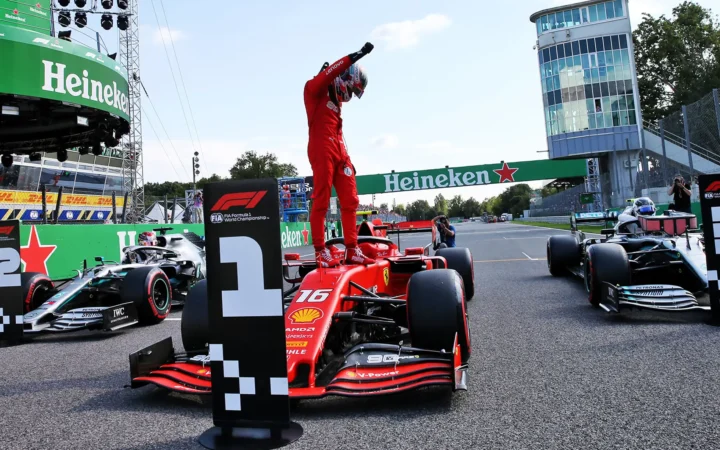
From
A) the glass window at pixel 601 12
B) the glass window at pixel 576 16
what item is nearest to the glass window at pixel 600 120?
the glass window at pixel 576 16

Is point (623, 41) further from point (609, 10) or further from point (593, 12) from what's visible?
point (593, 12)

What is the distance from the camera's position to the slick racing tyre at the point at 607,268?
6082 mm

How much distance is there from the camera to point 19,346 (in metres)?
6.07

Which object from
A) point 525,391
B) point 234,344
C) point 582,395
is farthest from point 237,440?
point 582,395

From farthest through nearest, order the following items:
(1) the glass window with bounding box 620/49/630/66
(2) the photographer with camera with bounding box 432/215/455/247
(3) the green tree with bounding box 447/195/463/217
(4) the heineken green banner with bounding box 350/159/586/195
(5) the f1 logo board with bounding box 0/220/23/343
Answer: (3) the green tree with bounding box 447/195/463/217 → (1) the glass window with bounding box 620/49/630/66 → (4) the heineken green banner with bounding box 350/159/586/195 → (2) the photographer with camera with bounding box 432/215/455/247 → (5) the f1 logo board with bounding box 0/220/23/343

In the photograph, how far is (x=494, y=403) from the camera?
10.6 feet

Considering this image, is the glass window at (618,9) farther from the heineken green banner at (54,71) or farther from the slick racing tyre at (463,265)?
the slick racing tyre at (463,265)

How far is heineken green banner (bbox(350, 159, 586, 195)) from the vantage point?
141 ft

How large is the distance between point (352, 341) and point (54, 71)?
10.1m

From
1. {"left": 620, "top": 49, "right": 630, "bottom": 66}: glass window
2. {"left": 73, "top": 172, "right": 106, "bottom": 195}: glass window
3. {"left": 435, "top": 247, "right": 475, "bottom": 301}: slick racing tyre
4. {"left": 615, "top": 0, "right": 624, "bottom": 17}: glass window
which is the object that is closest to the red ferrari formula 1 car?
{"left": 435, "top": 247, "right": 475, "bottom": 301}: slick racing tyre

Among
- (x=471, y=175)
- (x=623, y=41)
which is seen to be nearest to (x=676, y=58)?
(x=623, y=41)

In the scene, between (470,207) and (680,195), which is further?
(470,207)

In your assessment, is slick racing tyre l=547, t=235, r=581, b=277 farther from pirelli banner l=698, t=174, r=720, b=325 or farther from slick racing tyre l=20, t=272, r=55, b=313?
slick racing tyre l=20, t=272, r=55, b=313

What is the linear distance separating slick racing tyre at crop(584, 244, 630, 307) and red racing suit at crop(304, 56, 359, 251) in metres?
3.01
